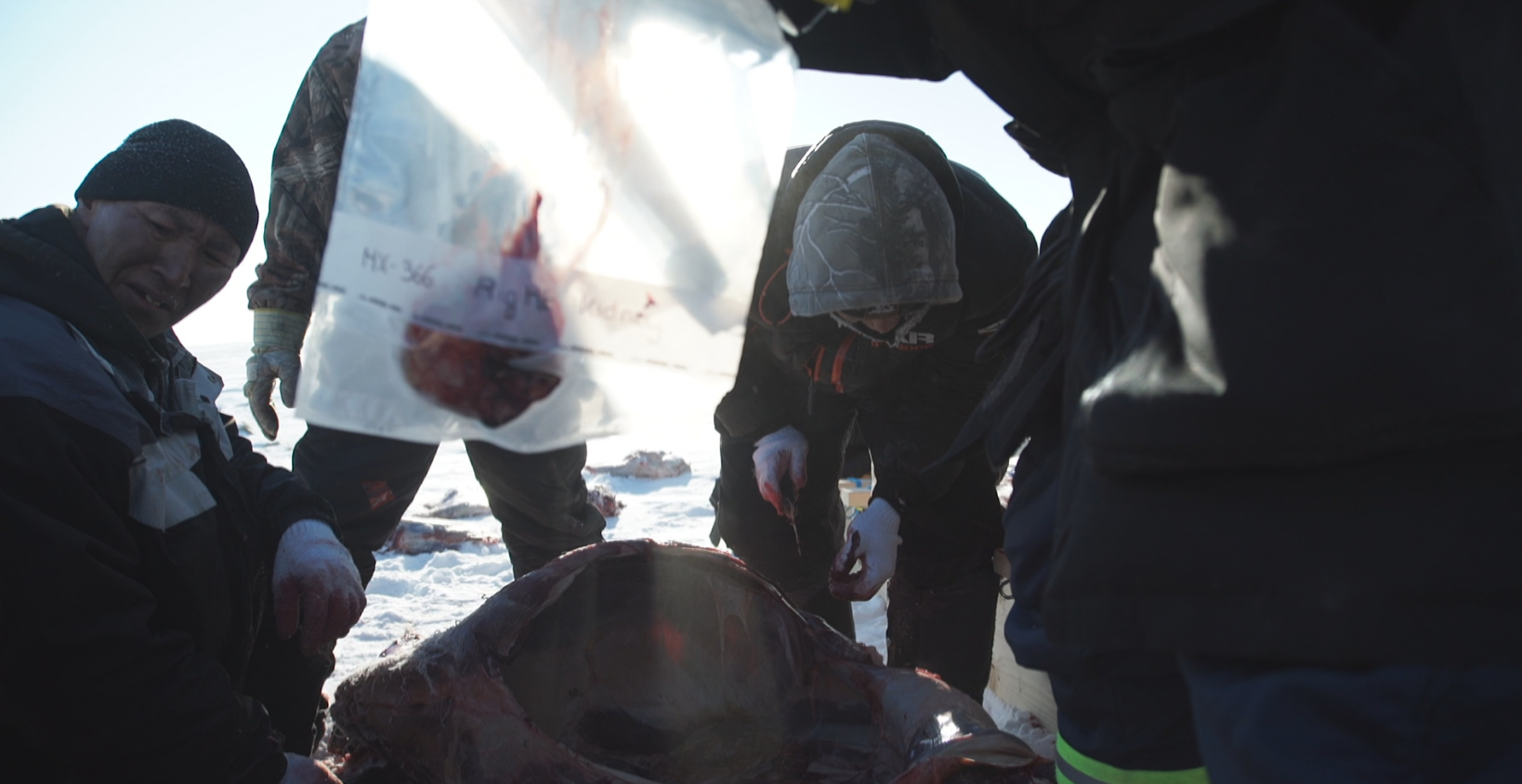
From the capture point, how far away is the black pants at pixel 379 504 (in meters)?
1.86

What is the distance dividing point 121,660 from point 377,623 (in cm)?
188

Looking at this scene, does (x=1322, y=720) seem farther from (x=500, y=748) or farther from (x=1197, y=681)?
(x=500, y=748)

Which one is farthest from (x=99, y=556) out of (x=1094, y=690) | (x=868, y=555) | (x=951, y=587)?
(x=951, y=587)

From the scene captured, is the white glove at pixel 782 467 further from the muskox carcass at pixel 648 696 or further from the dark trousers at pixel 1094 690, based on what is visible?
the dark trousers at pixel 1094 690

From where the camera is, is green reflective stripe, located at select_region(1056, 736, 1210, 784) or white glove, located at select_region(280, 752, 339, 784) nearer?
green reflective stripe, located at select_region(1056, 736, 1210, 784)

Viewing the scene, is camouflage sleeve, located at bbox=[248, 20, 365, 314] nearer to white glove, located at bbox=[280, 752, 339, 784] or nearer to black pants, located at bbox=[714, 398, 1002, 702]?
white glove, located at bbox=[280, 752, 339, 784]

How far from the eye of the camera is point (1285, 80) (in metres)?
0.70

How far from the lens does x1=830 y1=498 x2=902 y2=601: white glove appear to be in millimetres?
2244

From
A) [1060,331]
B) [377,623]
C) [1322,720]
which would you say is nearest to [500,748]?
[1060,331]

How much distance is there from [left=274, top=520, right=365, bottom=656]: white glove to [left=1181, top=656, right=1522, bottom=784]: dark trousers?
5.27ft

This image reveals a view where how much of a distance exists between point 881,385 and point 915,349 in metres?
0.22

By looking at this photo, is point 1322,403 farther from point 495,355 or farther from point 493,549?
point 493,549

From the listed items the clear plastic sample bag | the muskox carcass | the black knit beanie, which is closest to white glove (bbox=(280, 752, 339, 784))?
the muskox carcass

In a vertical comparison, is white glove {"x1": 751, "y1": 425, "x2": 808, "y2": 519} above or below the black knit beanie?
below
